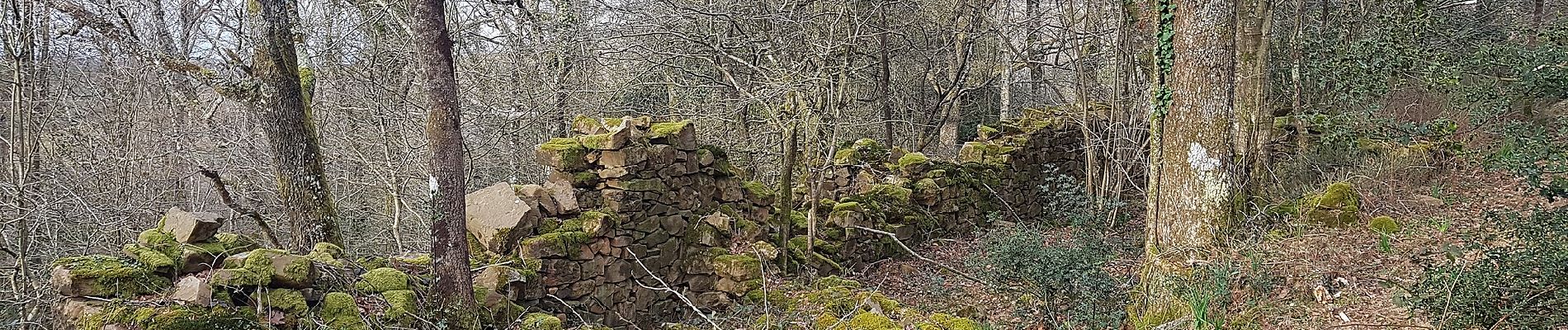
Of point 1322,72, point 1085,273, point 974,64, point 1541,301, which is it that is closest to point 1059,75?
point 974,64

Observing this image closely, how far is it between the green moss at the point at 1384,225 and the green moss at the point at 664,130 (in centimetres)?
551

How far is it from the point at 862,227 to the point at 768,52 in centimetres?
224

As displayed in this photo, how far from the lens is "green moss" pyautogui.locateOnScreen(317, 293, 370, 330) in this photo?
4.44m

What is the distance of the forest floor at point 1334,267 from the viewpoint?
521cm

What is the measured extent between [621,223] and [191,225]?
113 inches

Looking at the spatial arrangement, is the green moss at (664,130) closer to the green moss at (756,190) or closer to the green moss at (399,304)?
the green moss at (756,190)

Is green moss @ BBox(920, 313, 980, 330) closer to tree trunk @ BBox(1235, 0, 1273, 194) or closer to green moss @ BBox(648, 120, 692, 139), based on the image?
tree trunk @ BBox(1235, 0, 1273, 194)

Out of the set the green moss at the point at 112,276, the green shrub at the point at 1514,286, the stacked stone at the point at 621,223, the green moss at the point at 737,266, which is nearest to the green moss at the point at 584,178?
the stacked stone at the point at 621,223

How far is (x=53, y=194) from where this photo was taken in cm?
888

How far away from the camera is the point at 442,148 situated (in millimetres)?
4426

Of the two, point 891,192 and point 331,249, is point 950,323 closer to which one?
point 331,249

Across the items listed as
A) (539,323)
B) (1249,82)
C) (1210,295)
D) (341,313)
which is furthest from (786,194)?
(341,313)

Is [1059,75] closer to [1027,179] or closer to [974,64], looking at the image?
[974,64]

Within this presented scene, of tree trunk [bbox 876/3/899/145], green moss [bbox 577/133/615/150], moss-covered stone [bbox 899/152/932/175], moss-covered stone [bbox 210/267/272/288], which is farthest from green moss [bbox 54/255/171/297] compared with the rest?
tree trunk [bbox 876/3/899/145]
